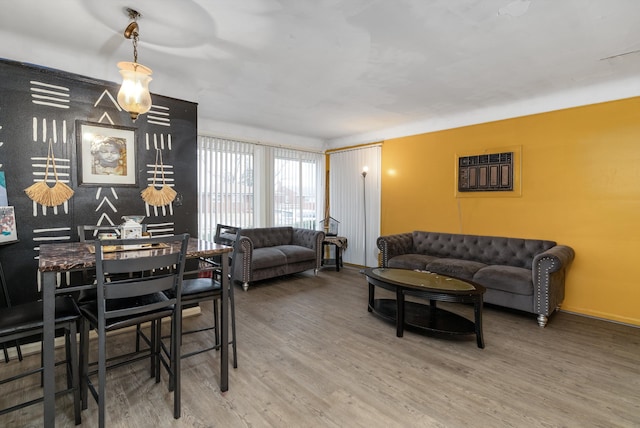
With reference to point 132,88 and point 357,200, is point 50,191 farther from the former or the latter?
point 357,200

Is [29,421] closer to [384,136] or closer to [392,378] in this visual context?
[392,378]

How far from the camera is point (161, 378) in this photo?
Answer: 225cm

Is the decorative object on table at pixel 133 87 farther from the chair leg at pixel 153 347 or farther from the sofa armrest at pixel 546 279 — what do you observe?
the sofa armrest at pixel 546 279

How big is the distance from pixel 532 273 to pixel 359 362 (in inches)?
86.3

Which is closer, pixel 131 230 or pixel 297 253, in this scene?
pixel 131 230

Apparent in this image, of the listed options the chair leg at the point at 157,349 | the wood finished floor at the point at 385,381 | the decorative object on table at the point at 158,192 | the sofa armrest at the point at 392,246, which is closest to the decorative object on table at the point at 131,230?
the chair leg at the point at 157,349

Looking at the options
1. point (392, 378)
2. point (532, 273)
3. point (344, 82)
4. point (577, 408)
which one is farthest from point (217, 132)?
point (577, 408)

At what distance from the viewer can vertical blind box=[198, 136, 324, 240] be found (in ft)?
16.7

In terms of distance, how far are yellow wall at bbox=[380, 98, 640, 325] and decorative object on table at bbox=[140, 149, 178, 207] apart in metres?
3.86

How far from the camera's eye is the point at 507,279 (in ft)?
11.4

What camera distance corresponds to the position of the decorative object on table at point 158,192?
10.8 ft

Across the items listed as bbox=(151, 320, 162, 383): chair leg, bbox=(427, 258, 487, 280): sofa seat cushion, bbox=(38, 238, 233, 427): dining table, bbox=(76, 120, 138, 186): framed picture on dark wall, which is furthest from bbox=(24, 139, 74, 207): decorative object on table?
bbox=(427, 258, 487, 280): sofa seat cushion

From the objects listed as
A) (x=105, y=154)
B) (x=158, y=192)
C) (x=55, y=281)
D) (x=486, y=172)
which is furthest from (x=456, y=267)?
(x=105, y=154)

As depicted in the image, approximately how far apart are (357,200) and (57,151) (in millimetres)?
4559
